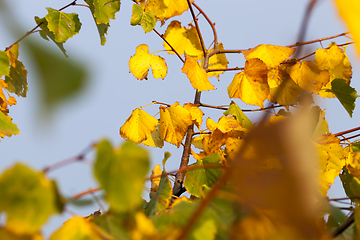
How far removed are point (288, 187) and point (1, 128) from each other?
1.15 feet

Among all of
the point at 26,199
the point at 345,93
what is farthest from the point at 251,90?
the point at 26,199

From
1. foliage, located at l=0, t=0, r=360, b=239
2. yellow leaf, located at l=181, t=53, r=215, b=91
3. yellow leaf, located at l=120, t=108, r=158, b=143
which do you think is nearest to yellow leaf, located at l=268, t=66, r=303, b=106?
foliage, located at l=0, t=0, r=360, b=239

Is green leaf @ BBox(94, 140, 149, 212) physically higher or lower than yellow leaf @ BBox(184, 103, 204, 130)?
→ lower

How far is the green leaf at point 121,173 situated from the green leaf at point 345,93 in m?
0.48

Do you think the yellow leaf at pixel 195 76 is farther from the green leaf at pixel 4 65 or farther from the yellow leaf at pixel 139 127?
the green leaf at pixel 4 65

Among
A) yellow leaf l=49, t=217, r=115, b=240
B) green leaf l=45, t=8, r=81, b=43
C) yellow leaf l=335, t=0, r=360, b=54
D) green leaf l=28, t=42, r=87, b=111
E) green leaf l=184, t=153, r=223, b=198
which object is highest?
green leaf l=45, t=8, r=81, b=43

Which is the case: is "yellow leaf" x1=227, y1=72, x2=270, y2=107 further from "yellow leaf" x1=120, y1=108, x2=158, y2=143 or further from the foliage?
"yellow leaf" x1=120, y1=108, x2=158, y2=143

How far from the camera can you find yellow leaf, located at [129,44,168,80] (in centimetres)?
57

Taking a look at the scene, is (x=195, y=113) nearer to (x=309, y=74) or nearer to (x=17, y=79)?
(x=309, y=74)

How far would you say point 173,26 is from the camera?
2.05 feet

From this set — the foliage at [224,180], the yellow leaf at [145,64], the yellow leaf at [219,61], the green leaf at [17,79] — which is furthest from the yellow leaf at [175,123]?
the green leaf at [17,79]

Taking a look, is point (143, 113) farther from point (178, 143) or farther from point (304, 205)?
point (304, 205)

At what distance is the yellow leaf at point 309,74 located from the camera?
0.48 meters

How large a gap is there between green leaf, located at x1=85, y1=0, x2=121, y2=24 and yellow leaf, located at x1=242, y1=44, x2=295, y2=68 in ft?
0.88
